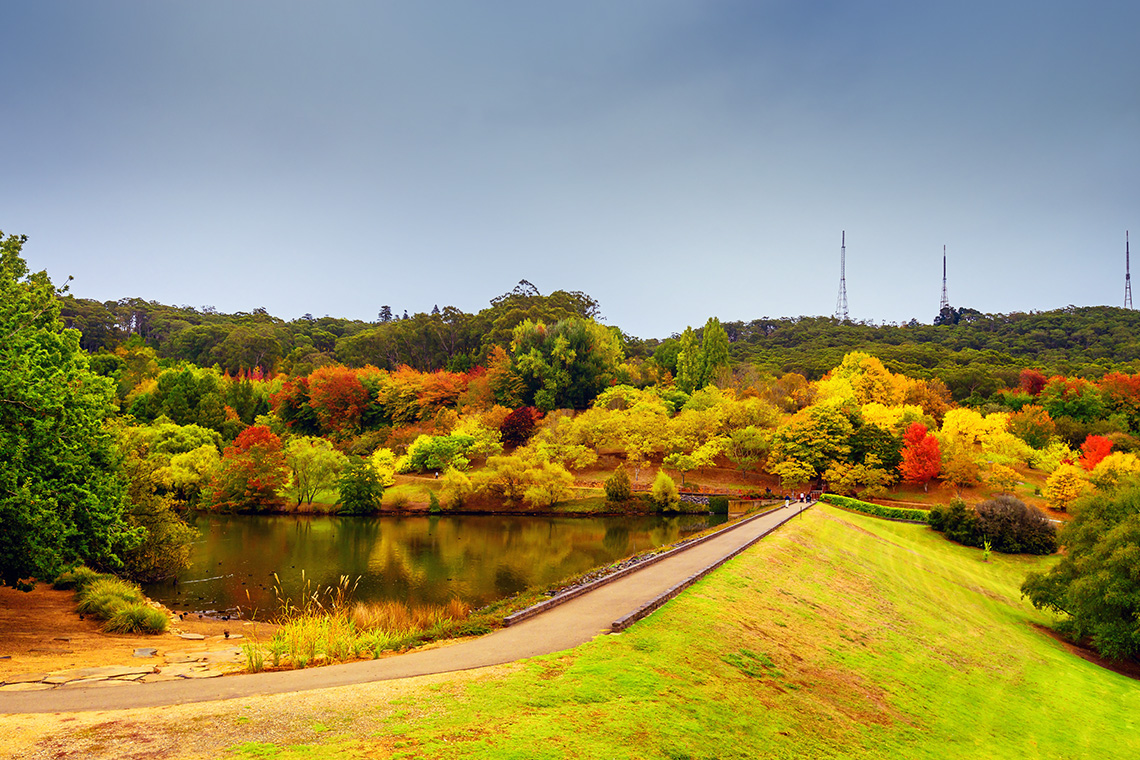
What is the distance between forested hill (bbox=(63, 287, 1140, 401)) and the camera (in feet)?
259

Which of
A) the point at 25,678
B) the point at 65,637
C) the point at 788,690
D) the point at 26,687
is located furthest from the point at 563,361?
the point at 26,687

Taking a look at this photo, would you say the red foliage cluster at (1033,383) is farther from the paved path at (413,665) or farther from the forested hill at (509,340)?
the paved path at (413,665)

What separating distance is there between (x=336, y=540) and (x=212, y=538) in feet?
23.9

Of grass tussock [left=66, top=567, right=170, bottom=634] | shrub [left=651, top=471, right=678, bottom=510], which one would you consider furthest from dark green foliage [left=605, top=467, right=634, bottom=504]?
grass tussock [left=66, top=567, right=170, bottom=634]

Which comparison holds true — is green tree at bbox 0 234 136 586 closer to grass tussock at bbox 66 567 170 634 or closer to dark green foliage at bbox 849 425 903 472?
grass tussock at bbox 66 567 170 634

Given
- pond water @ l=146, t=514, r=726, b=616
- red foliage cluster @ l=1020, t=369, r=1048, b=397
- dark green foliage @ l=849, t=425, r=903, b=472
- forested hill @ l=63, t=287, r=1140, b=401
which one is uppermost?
forested hill @ l=63, t=287, r=1140, b=401

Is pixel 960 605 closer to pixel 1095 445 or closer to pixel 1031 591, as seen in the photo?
pixel 1031 591

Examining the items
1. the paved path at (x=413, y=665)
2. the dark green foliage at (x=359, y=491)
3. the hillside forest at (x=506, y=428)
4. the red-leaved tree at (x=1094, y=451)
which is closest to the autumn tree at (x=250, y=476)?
the hillside forest at (x=506, y=428)

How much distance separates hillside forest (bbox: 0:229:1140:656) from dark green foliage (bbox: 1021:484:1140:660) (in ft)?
0.28

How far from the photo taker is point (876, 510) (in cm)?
4100

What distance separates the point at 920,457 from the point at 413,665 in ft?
156

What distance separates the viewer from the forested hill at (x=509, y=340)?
7900 centimetres

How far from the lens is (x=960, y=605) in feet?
75.6

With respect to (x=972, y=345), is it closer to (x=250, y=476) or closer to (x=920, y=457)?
(x=920, y=457)
